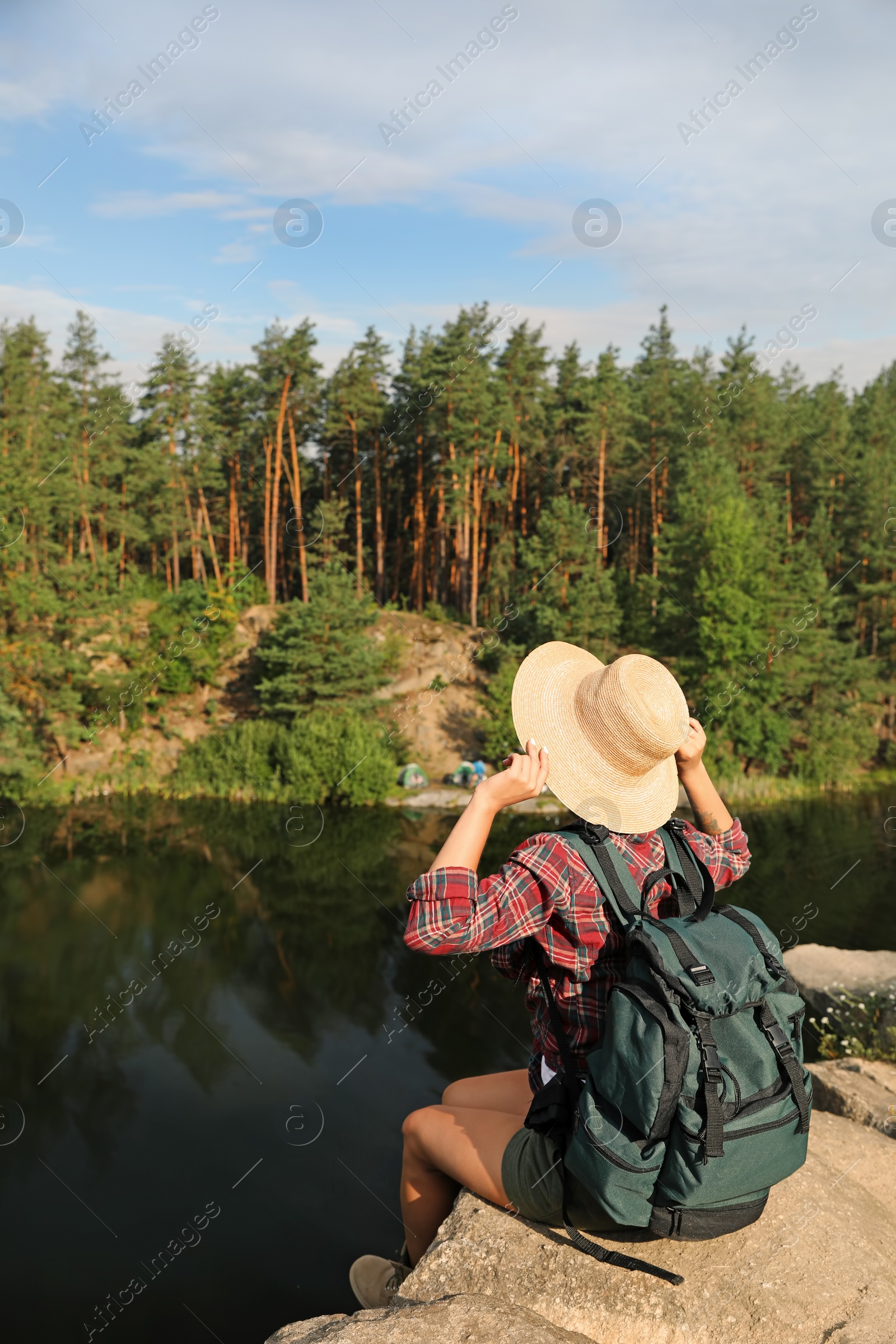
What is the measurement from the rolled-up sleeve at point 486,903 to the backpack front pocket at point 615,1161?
0.49m

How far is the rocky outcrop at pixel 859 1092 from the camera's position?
196 inches

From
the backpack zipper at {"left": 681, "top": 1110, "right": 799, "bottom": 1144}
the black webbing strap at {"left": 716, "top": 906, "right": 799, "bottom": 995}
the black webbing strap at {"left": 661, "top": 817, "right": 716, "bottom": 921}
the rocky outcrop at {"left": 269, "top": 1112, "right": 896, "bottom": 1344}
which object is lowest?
the rocky outcrop at {"left": 269, "top": 1112, "right": 896, "bottom": 1344}

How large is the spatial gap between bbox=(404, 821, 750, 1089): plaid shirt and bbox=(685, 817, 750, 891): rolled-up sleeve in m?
0.20

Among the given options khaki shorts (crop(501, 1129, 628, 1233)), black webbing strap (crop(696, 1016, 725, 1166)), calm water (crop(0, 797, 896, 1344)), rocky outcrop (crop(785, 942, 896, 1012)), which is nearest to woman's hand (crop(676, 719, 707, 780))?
black webbing strap (crop(696, 1016, 725, 1166))

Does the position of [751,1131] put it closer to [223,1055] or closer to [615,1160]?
[615,1160]

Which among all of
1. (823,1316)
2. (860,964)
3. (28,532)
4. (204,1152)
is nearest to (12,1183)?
(204,1152)

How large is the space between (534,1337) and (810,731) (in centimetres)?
2312

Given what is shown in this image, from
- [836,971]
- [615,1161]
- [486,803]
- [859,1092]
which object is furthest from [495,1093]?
[836,971]

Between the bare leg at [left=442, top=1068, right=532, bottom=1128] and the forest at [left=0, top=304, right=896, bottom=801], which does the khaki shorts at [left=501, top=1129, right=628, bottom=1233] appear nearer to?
the bare leg at [left=442, top=1068, right=532, bottom=1128]

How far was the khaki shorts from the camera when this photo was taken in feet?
8.93

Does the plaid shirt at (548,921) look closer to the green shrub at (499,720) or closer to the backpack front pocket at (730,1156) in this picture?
the backpack front pocket at (730,1156)

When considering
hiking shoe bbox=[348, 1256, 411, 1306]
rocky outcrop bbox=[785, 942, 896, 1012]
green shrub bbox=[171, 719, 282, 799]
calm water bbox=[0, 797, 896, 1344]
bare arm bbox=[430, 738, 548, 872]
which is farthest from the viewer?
green shrub bbox=[171, 719, 282, 799]

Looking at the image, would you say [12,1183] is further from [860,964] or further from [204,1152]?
[860,964]

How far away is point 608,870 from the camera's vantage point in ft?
8.84
